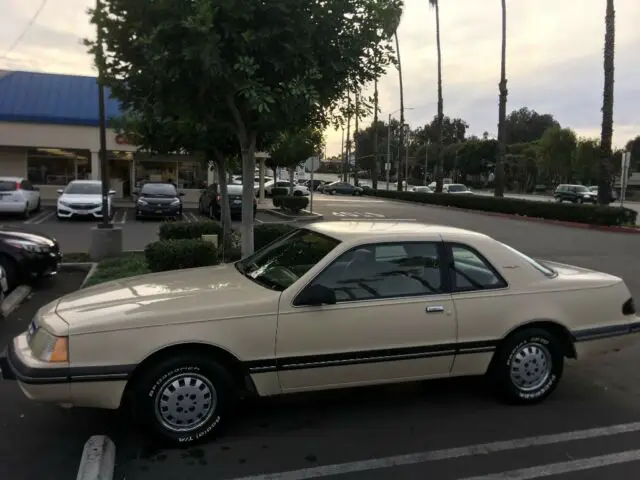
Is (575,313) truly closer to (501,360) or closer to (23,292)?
(501,360)

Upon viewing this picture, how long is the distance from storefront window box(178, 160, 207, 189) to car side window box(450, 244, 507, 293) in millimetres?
27281

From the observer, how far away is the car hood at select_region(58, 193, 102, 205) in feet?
65.4

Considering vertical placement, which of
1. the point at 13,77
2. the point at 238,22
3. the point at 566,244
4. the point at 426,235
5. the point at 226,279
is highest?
the point at 13,77

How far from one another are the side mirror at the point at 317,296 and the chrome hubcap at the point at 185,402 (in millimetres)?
829

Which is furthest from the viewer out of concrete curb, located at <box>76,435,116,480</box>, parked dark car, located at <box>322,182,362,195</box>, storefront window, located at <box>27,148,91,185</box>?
parked dark car, located at <box>322,182,362,195</box>

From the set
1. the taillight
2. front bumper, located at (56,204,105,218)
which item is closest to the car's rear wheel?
the taillight

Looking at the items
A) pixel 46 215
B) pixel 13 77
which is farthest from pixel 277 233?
pixel 13 77

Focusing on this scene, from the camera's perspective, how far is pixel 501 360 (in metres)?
4.59

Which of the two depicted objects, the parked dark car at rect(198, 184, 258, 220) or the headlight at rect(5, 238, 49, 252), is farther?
the parked dark car at rect(198, 184, 258, 220)

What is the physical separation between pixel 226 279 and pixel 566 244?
46.4ft

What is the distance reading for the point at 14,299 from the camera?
7.88 meters

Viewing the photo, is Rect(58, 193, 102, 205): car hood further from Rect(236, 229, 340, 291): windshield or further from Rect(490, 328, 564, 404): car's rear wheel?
Rect(490, 328, 564, 404): car's rear wheel

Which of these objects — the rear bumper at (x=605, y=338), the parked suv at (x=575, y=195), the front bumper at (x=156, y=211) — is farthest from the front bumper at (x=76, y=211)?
the parked suv at (x=575, y=195)

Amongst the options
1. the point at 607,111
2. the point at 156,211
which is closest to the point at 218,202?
the point at 156,211
